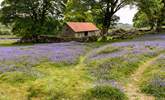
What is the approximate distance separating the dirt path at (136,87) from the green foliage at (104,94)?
685 millimetres

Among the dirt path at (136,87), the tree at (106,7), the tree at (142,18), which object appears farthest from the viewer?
the tree at (142,18)

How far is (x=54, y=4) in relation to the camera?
2687 inches

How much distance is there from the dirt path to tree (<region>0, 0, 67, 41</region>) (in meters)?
41.2

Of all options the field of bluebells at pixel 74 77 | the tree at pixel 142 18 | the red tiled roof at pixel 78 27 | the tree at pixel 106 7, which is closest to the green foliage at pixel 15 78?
the field of bluebells at pixel 74 77

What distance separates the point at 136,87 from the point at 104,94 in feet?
10.4

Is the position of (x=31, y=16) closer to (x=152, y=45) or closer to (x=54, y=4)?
(x=54, y=4)

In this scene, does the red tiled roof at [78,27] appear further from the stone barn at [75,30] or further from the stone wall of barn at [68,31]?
the stone wall of barn at [68,31]

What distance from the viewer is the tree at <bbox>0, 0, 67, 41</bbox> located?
65.2m

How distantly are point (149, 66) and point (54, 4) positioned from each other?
4528 centimetres

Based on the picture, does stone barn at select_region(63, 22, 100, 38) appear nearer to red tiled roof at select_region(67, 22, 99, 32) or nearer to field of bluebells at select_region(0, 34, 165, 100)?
red tiled roof at select_region(67, 22, 99, 32)

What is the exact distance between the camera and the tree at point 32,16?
65.2 meters

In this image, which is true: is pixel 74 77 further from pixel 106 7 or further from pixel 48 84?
Result: pixel 106 7

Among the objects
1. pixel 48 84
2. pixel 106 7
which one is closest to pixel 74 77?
pixel 48 84

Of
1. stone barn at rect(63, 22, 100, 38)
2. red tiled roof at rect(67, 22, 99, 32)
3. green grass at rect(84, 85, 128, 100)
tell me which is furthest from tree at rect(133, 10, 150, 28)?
green grass at rect(84, 85, 128, 100)
